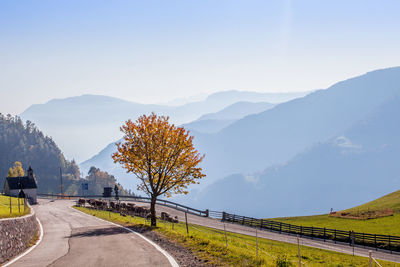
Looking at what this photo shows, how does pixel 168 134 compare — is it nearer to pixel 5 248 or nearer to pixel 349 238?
pixel 5 248

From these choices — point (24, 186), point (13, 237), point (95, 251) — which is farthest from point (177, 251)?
point (24, 186)

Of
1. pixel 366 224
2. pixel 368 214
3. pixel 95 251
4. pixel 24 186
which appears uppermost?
pixel 24 186

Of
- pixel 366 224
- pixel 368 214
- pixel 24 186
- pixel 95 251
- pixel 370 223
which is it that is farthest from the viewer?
pixel 24 186

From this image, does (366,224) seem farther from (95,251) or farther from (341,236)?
(95,251)

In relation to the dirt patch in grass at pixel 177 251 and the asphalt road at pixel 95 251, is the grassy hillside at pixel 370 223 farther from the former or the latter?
the asphalt road at pixel 95 251

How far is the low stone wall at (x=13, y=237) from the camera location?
1620 cm

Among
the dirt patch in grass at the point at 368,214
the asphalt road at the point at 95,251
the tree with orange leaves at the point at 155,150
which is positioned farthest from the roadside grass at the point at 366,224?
the asphalt road at the point at 95,251

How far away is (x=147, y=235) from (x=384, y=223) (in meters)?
41.0

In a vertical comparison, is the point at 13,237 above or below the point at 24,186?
below

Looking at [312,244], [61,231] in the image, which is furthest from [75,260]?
[312,244]

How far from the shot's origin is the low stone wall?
16203mm

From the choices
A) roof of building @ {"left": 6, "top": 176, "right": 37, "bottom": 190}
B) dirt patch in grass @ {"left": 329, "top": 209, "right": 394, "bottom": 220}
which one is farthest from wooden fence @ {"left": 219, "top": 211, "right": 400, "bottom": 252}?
roof of building @ {"left": 6, "top": 176, "right": 37, "bottom": 190}

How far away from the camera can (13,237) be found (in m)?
17.8

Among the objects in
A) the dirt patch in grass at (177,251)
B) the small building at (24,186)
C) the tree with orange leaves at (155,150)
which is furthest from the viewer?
the small building at (24,186)
